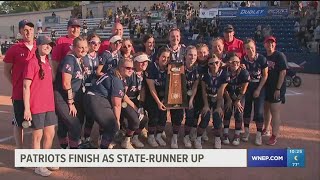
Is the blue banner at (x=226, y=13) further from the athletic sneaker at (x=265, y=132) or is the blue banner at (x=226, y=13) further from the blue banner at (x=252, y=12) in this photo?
the athletic sneaker at (x=265, y=132)

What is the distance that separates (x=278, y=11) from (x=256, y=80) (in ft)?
57.0

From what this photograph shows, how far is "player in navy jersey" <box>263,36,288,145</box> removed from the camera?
19.2 ft

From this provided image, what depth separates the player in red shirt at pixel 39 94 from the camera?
441cm

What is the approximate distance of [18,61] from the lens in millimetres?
4641

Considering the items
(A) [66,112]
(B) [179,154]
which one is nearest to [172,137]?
(B) [179,154]

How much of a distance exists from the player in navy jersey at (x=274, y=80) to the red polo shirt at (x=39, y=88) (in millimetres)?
3246

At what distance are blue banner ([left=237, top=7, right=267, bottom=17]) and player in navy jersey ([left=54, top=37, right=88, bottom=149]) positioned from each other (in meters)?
18.9

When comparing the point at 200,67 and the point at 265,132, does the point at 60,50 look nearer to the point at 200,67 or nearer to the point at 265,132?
the point at 200,67

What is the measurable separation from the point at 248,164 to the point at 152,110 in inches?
64.5

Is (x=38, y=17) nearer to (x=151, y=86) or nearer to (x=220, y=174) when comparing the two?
(x=151, y=86)

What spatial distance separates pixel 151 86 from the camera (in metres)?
5.63

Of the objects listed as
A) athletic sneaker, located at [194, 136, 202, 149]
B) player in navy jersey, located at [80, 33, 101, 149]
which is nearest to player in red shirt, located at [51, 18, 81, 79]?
player in navy jersey, located at [80, 33, 101, 149]

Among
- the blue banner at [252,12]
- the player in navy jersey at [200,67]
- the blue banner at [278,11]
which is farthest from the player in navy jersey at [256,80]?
the blue banner at [252,12]

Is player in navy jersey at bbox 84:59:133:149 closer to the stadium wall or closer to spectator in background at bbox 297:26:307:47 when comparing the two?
the stadium wall
